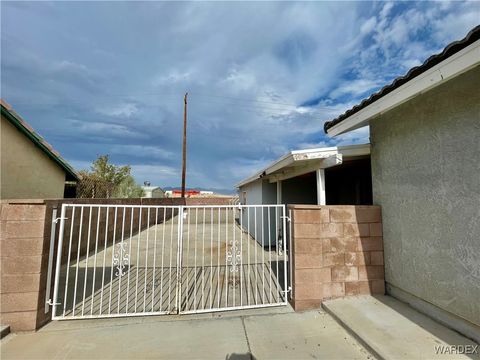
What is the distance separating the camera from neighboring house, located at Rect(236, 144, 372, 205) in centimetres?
513

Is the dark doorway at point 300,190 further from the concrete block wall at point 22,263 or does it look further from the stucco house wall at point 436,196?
the concrete block wall at point 22,263

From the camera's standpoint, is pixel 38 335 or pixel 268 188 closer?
pixel 38 335

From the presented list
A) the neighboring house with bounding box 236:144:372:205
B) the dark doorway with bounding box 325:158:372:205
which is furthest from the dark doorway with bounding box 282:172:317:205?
the dark doorway with bounding box 325:158:372:205

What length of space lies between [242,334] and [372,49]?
1115 centimetres

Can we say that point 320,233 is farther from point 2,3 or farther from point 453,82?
point 2,3

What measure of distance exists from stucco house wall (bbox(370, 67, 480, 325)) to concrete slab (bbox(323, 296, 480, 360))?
295 mm

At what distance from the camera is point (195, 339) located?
3.15 meters

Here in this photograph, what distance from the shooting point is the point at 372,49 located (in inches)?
380

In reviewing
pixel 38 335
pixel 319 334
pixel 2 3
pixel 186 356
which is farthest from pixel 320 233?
pixel 2 3

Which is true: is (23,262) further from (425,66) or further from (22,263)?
(425,66)

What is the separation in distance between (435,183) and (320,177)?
2352 mm

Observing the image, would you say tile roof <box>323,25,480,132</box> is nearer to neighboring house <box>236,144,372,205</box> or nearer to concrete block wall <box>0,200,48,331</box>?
neighboring house <box>236,144,372,205</box>

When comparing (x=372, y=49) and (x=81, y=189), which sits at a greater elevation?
(x=372, y=49)

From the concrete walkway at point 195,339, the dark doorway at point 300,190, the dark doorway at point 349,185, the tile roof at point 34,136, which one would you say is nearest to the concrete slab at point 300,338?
the concrete walkway at point 195,339
